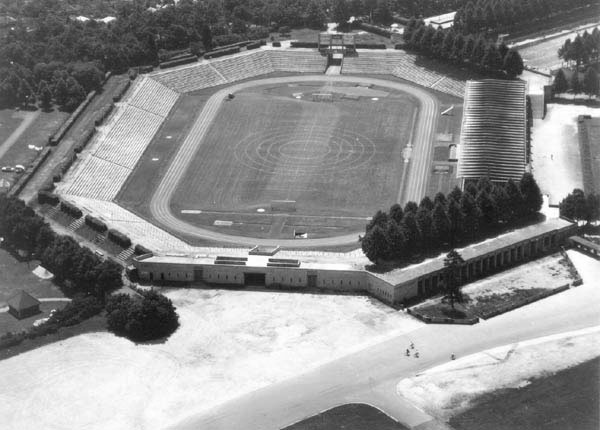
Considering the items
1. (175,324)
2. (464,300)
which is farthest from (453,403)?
(175,324)

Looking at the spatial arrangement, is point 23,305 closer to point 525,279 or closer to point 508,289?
point 508,289

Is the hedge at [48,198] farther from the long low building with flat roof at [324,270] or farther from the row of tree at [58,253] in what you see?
the long low building with flat roof at [324,270]

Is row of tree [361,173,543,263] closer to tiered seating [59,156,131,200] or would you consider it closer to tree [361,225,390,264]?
tree [361,225,390,264]

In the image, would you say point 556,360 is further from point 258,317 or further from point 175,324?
point 175,324

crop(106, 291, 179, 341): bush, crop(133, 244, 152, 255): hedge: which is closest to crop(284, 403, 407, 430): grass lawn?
crop(106, 291, 179, 341): bush

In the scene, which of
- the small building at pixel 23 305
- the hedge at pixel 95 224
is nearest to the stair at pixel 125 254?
the hedge at pixel 95 224

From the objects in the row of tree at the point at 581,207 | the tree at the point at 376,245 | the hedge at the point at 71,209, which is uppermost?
the row of tree at the point at 581,207

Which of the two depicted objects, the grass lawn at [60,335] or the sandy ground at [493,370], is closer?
the sandy ground at [493,370]
